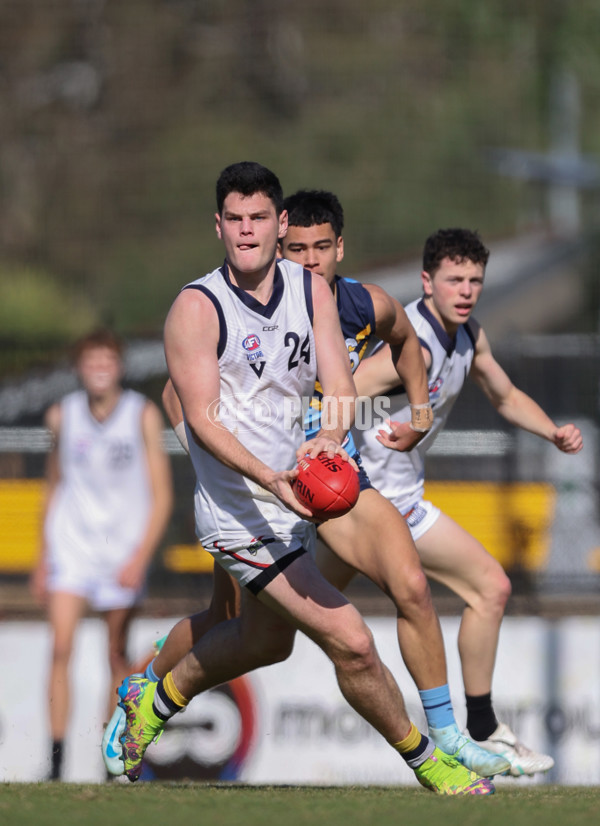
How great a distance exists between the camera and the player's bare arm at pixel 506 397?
5.89 meters

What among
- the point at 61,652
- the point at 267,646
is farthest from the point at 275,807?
the point at 61,652

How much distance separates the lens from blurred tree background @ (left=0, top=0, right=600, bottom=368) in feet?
90.1

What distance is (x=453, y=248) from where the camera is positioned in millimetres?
5617

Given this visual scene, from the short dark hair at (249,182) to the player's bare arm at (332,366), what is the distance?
381 millimetres

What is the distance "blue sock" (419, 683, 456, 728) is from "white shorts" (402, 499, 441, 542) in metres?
0.82

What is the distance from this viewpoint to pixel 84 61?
29.9m

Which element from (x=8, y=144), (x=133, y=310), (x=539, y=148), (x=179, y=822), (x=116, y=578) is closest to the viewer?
(x=179, y=822)

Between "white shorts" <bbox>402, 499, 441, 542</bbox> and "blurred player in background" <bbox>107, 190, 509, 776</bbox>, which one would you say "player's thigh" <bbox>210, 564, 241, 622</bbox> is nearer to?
"blurred player in background" <bbox>107, 190, 509, 776</bbox>

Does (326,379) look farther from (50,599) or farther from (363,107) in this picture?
(363,107)

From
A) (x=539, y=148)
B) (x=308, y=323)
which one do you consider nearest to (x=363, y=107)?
(x=539, y=148)

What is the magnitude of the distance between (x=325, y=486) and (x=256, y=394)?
0.65 meters

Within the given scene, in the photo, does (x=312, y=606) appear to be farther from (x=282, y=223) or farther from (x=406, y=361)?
(x=282, y=223)

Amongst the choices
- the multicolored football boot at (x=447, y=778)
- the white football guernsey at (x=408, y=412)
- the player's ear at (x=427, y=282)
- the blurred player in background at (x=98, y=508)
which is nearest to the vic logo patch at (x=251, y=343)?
the white football guernsey at (x=408, y=412)

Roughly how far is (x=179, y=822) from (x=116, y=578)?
361 cm
